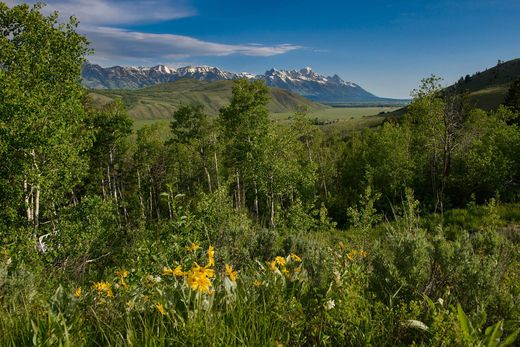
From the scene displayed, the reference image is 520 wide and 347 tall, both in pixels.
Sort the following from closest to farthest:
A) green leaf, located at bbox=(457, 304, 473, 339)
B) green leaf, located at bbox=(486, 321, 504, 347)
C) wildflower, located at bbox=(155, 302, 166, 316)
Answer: green leaf, located at bbox=(486, 321, 504, 347)
green leaf, located at bbox=(457, 304, 473, 339)
wildflower, located at bbox=(155, 302, 166, 316)

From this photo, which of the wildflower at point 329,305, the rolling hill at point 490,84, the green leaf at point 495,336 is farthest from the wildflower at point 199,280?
the rolling hill at point 490,84

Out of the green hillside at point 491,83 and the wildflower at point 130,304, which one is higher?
the green hillside at point 491,83

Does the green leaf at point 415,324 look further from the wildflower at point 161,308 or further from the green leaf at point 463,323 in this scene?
the wildflower at point 161,308

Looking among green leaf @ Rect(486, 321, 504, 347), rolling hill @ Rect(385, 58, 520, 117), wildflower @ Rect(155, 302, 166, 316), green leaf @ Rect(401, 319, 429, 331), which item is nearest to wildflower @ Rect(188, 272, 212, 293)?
wildflower @ Rect(155, 302, 166, 316)

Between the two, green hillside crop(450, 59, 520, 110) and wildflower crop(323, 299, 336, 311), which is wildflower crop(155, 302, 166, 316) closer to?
wildflower crop(323, 299, 336, 311)

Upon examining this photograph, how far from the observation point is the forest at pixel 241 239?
8.81ft

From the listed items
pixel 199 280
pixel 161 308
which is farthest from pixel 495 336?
pixel 161 308

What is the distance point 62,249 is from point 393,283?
1527 centimetres

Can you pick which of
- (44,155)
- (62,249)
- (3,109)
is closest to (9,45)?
(3,109)

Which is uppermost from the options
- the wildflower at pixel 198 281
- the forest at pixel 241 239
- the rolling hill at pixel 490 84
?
the rolling hill at pixel 490 84

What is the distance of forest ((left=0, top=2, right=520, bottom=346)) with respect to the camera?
269cm

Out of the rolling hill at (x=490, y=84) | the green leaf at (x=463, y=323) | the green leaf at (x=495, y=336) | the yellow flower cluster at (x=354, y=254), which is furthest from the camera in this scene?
the rolling hill at (x=490, y=84)

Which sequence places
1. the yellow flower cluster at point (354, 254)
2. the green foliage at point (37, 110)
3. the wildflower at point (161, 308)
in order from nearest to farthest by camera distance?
the wildflower at point (161, 308) < the yellow flower cluster at point (354, 254) < the green foliage at point (37, 110)

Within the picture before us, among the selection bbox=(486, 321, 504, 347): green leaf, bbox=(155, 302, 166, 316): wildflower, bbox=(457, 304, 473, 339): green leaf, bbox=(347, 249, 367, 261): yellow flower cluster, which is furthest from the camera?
bbox=(347, 249, 367, 261): yellow flower cluster
